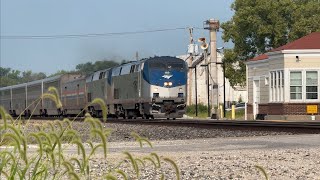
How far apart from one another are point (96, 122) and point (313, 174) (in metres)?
6.39

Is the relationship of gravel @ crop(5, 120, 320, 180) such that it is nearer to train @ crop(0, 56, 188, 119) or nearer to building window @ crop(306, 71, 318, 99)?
train @ crop(0, 56, 188, 119)

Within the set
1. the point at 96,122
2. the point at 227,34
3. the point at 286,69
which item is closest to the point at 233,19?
the point at 227,34

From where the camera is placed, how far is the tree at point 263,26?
6800cm

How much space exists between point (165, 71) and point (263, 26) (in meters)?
30.7

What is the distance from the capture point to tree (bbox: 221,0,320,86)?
223 feet

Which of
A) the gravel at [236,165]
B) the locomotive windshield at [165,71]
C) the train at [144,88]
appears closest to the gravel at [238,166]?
the gravel at [236,165]

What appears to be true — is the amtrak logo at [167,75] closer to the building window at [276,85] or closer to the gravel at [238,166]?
the building window at [276,85]

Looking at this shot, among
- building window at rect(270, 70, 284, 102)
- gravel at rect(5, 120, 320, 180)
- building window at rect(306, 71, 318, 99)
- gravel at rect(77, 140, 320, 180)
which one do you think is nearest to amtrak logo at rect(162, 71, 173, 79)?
building window at rect(270, 70, 284, 102)

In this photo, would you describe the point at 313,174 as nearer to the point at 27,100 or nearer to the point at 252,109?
the point at 252,109

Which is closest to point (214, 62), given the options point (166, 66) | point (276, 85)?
point (276, 85)

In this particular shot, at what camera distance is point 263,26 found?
2677 inches

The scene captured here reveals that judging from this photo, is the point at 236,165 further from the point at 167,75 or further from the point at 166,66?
the point at 166,66

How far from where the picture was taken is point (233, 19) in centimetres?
7081

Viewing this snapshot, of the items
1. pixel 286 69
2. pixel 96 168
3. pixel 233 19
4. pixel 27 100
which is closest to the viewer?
pixel 96 168
